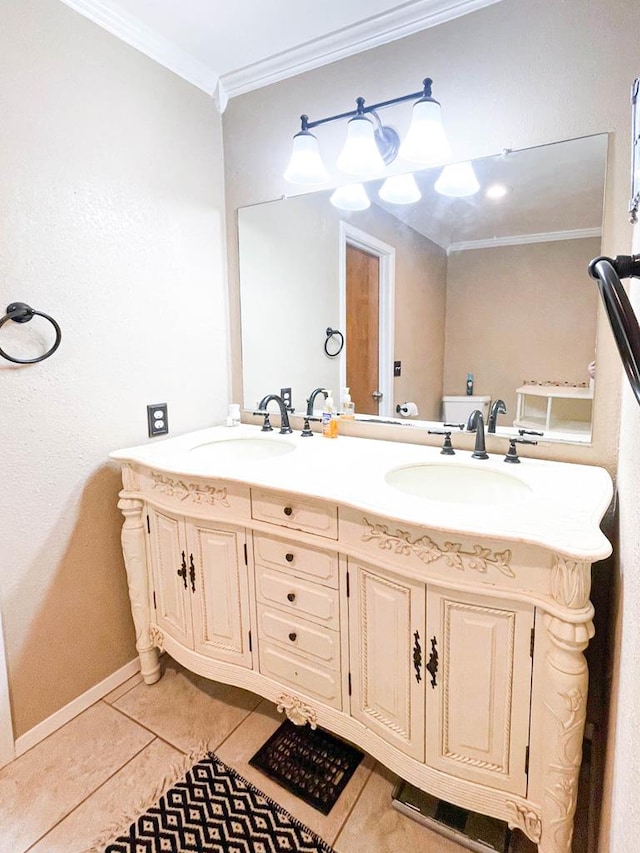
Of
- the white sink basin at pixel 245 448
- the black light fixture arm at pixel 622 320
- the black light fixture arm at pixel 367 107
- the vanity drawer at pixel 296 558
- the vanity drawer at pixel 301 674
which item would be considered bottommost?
the vanity drawer at pixel 301 674

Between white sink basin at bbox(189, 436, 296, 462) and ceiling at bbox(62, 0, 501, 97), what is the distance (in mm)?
1391

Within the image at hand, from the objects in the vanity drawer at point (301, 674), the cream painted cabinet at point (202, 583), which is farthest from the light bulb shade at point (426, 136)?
the vanity drawer at point (301, 674)

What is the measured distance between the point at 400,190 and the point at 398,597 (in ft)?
4.34

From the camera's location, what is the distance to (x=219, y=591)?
57.1 inches

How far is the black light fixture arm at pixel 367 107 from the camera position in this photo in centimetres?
140

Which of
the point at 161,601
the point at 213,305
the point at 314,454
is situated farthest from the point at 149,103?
the point at 161,601

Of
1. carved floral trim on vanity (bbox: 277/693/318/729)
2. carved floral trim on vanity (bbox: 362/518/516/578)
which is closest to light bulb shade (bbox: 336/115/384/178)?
carved floral trim on vanity (bbox: 362/518/516/578)

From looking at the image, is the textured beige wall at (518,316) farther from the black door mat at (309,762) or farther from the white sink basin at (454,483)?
the black door mat at (309,762)

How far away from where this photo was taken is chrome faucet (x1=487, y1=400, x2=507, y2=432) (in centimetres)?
151

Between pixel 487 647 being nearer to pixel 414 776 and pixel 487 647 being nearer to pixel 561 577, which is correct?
pixel 561 577

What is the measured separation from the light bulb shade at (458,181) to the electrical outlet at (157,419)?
1.27 metres

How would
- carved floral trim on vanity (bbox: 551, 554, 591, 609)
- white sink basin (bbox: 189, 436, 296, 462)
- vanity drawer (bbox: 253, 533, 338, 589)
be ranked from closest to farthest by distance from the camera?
carved floral trim on vanity (bbox: 551, 554, 591, 609) → vanity drawer (bbox: 253, 533, 338, 589) → white sink basin (bbox: 189, 436, 296, 462)

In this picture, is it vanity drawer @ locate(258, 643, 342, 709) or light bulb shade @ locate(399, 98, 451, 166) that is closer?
vanity drawer @ locate(258, 643, 342, 709)

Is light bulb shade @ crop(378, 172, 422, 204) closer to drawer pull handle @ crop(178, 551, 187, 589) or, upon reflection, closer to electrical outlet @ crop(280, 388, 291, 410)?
electrical outlet @ crop(280, 388, 291, 410)
